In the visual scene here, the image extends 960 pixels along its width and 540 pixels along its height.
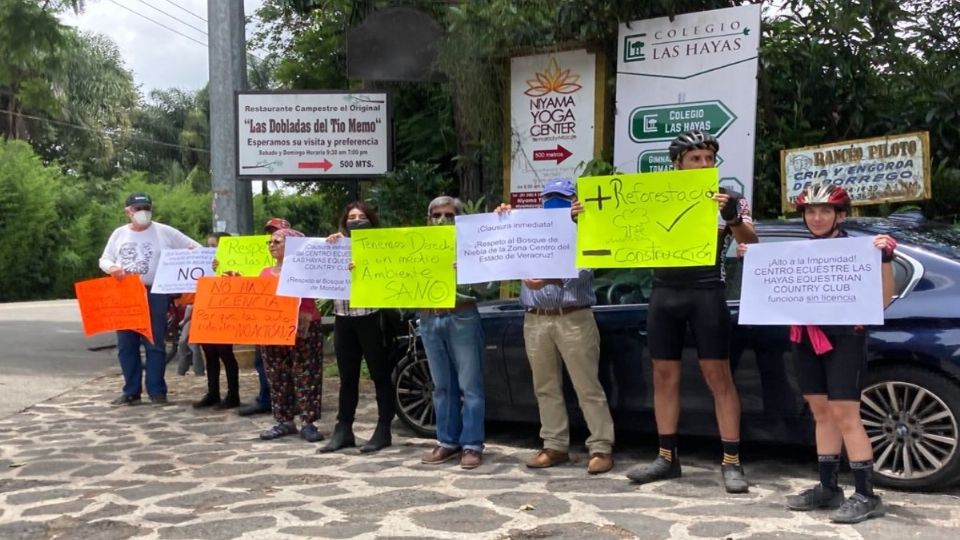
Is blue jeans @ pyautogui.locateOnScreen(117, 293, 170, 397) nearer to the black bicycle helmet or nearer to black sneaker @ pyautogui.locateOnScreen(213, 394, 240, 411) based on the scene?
black sneaker @ pyautogui.locateOnScreen(213, 394, 240, 411)

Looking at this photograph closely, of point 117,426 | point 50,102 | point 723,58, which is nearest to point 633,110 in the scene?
point 723,58

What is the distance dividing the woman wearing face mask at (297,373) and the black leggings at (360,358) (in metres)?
0.44

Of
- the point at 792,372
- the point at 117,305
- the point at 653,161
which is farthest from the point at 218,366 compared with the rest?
the point at 792,372

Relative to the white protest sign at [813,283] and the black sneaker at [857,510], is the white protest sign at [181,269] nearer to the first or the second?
the white protest sign at [813,283]

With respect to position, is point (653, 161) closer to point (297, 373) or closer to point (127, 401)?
point (297, 373)

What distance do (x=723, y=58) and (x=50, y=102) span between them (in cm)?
1148

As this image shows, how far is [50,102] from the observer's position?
15484mm

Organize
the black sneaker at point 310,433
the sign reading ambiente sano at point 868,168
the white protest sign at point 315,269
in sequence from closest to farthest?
the white protest sign at point 315,269 < the sign reading ambiente sano at point 868,168 < the black sneaker at point 310,433

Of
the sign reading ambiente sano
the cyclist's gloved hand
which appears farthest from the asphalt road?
the sign reading ambiente sano

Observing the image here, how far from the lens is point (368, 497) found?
17.4ft

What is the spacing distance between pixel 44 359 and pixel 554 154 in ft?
23.6

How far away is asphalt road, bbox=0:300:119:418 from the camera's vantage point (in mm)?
9672

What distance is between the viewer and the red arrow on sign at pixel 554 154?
9.37m

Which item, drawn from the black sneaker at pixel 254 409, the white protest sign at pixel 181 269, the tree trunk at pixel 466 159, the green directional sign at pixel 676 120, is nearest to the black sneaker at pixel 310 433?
the black sneaker at pixel 254 409
